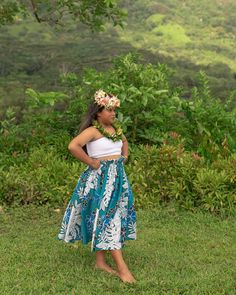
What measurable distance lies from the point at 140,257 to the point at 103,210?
98 centimetres

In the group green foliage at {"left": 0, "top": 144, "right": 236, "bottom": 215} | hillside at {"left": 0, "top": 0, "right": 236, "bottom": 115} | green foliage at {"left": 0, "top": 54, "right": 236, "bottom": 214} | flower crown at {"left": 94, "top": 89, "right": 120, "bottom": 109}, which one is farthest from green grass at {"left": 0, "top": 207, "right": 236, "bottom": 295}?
hillside at {"left": 0, "top": 0, "right": 236, "bottom": 115}

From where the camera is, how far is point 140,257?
5.74 metres

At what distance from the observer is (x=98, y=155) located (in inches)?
200

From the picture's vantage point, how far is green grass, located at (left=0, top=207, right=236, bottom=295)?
16.1 ft

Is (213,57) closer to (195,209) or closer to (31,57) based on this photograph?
(31,57)

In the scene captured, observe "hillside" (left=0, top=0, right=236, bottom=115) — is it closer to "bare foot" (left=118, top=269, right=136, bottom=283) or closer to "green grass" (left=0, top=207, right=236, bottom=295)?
"green grass" (left=0, top=207, right=236, bottom=295)

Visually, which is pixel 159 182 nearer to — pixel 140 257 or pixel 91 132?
pixel 140 257

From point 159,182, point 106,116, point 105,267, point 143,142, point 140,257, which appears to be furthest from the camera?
point 143,142

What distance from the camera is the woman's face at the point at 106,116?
5.08 metres

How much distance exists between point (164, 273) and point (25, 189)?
306 centimetres

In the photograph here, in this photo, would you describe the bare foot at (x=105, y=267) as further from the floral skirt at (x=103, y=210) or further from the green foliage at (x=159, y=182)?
the green foliage at (x=159, y=182)

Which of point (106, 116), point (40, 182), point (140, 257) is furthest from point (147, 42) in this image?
point (106, 116)

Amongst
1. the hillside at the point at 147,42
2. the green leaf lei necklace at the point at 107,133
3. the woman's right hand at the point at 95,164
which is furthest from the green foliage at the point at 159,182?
the hillside at the point at 147,42

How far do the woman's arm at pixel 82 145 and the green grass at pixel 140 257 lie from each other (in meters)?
1.03
